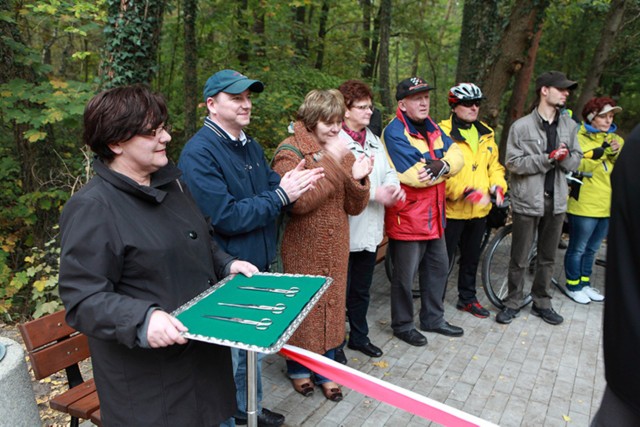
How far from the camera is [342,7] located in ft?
46.5

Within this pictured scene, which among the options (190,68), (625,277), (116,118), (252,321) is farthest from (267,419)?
(190,68)

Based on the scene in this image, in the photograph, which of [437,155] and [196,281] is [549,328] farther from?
[196,281]

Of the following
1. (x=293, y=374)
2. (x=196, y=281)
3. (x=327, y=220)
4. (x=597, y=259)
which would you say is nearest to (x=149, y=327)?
(x=196, y=281)

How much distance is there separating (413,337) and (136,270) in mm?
3123

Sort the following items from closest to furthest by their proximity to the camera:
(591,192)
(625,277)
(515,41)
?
(625,277)
(591,192)
(515,41)

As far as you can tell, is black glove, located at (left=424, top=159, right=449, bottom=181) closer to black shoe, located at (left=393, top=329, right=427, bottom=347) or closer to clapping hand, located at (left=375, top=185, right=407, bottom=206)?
clapping hand, located at (left=375, top=185, right=407, bottom=206)

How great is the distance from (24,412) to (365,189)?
2367 mm

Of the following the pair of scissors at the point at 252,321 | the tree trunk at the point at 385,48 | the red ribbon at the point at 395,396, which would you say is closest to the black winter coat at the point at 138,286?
the pair of scissors at the point at 252,321

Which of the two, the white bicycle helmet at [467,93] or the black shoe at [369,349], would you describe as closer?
the black shoe at [369,349]

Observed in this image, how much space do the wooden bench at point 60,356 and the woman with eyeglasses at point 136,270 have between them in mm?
718

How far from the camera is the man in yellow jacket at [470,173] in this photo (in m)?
4.38

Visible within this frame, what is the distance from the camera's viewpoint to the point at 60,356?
2676 mm

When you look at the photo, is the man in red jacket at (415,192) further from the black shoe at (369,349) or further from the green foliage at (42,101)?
the green foliage at (42,101)

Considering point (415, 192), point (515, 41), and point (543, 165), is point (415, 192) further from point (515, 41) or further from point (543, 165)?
point (515, 41)
